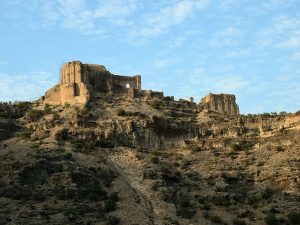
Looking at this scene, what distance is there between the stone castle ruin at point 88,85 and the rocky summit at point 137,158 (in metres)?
0.11

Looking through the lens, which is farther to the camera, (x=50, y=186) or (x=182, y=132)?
(x=182, y=132)

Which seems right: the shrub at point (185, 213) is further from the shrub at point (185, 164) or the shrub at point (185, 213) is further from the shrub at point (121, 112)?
the shrub at point (121, 112)

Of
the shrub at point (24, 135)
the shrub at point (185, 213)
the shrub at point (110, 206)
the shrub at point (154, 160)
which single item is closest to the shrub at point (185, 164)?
the shrub at point (154, 160)

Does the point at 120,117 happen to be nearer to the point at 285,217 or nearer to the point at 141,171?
the point at 141,171

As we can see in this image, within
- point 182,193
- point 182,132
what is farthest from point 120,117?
point 182,193

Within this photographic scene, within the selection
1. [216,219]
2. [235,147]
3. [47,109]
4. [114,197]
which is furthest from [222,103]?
[216,219]

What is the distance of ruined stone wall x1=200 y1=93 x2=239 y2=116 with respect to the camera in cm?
7462

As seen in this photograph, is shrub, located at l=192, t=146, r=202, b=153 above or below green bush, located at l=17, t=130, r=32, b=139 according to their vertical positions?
below

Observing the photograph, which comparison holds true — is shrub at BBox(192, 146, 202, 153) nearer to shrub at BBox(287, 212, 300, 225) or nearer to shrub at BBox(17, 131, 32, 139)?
shrub at BBox(17, 131, 32, 139)

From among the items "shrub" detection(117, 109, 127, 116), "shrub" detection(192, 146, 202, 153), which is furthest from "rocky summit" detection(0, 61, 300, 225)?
"shrub" detection(117, 109, 127, 116)

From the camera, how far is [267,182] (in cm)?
5069

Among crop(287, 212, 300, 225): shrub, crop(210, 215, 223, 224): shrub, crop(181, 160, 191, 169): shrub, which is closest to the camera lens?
crop(287, 212, 300, 225): shrub

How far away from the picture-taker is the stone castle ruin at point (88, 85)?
67062 millimetres

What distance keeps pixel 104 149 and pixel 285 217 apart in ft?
60.4
